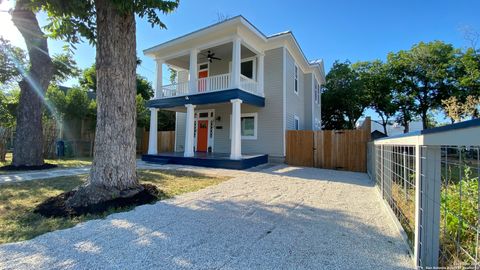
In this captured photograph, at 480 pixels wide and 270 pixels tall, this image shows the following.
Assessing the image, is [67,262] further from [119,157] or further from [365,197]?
[365,197]

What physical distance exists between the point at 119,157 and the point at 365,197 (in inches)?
210

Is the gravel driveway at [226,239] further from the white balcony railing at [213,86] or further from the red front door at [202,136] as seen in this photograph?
the red front door at [202,136]

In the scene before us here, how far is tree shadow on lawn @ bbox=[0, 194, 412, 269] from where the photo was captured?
2475 mm

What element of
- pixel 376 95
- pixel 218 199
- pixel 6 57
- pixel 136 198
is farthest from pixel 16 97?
pixel 376 95

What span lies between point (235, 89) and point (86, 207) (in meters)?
7.26

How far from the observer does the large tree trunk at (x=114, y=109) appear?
4.79 m

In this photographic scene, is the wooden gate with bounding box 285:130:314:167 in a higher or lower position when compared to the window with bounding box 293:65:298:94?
lower

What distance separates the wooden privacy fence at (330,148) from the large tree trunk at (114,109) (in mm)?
8020

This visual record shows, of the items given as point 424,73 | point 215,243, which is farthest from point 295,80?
point 424,73

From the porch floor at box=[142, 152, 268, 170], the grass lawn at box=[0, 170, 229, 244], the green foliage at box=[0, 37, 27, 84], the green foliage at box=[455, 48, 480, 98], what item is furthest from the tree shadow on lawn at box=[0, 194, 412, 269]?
the green foliage at box=[455, 48, 480, 98]

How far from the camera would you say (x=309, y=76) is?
1673cm

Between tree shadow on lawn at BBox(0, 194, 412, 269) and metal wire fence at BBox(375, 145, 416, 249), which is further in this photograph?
metal wire fence at BBox(375, 145, 416, 249)

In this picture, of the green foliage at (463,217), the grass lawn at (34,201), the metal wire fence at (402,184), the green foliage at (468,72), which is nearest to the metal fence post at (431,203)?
the green foliage at (463,217)

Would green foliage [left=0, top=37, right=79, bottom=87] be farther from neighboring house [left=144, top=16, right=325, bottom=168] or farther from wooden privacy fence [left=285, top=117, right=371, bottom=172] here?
wooden privacy fence [left=285, top=117, right=371, bottom=172]
